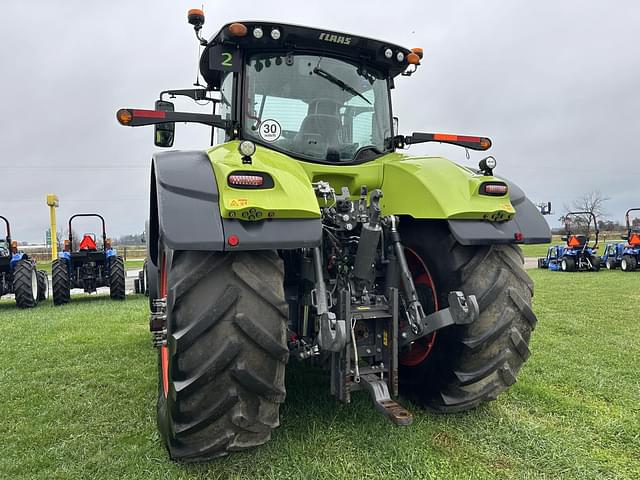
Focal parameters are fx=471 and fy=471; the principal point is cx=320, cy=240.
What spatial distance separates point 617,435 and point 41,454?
11.6 ft

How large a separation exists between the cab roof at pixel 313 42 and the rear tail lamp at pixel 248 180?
1161mm

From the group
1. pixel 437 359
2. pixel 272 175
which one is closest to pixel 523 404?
pixel 437 359

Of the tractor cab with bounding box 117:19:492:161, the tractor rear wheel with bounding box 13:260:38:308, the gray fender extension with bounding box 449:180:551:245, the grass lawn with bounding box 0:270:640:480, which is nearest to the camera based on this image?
the grass lawn with bounding box 0:270:640:480

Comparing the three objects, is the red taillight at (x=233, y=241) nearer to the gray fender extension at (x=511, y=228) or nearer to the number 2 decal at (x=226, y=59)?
the gray fender extension at (x=511, y=228)

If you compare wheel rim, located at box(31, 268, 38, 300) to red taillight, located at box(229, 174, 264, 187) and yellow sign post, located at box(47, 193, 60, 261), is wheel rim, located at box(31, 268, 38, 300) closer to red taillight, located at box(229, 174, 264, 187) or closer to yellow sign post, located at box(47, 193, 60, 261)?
yellow sign post, located at box(47, 193, 60, 261)

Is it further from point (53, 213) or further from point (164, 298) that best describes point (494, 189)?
point (53, 213)

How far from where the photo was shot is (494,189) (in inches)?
113

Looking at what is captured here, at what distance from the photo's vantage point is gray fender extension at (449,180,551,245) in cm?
272

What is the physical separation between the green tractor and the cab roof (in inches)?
0.4

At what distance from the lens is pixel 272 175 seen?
7.91 ft

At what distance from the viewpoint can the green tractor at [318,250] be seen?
7.42ft

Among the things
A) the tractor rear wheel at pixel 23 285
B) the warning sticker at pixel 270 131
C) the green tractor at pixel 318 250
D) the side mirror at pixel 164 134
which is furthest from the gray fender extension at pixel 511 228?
the tractor rear wheel at pixel 23 285

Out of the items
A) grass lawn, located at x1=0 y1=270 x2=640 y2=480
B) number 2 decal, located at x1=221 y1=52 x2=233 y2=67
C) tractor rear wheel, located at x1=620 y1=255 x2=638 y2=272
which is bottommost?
grass lawn, located at x1=0 y1=270 x2=640 y2=480

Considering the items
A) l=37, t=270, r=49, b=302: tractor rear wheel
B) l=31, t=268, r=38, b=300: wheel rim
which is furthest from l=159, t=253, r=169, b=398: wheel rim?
l=37, t=270, r=49, b=302: tractor rear wheel
